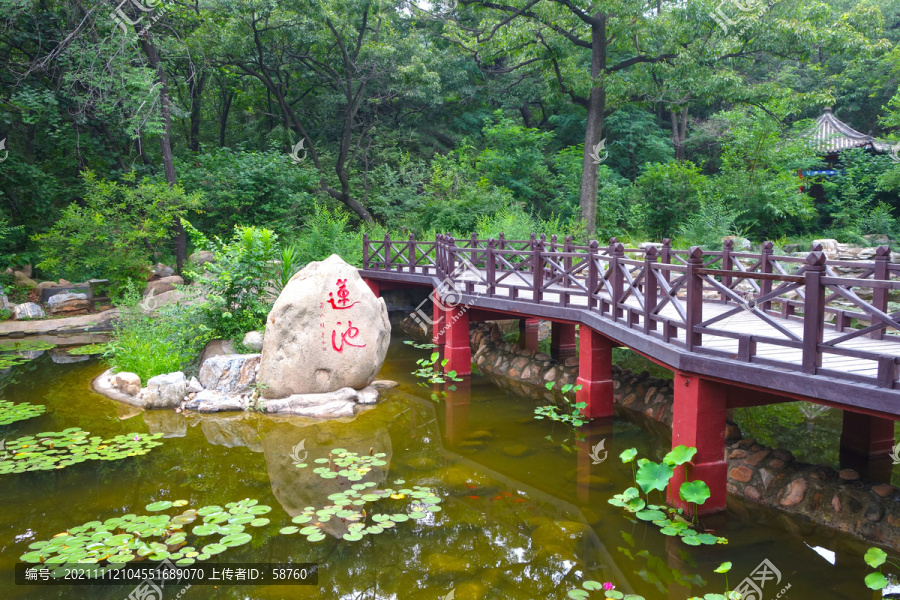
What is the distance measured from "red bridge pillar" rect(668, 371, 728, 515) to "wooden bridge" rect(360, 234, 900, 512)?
0.4 inches

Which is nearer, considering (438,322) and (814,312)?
(814,312)

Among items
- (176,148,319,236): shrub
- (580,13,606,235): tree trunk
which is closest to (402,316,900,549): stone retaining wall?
(580,13,606,235): tree trunk

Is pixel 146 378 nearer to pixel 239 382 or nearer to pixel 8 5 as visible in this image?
pixel 239 382

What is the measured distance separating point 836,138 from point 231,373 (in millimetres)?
23856

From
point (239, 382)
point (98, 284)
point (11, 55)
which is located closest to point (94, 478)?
point (239, 382)

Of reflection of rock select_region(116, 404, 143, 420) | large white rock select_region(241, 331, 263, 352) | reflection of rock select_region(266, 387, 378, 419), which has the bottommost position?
reflection of rock select_region(116, 404, 143, 420)

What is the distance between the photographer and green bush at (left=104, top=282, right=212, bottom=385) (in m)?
9.70

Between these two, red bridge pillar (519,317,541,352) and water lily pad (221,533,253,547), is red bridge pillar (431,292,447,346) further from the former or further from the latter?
water lily pad (221,533,253,547)

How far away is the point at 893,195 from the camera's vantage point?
2023cm

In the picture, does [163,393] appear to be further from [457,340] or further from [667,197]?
[667,197]

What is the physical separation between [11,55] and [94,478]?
17389 millimetres

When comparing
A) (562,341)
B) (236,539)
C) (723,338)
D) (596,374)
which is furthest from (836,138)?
(236,539)

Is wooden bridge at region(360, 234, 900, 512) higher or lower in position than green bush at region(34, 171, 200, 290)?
lower

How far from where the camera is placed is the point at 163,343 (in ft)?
32.8
